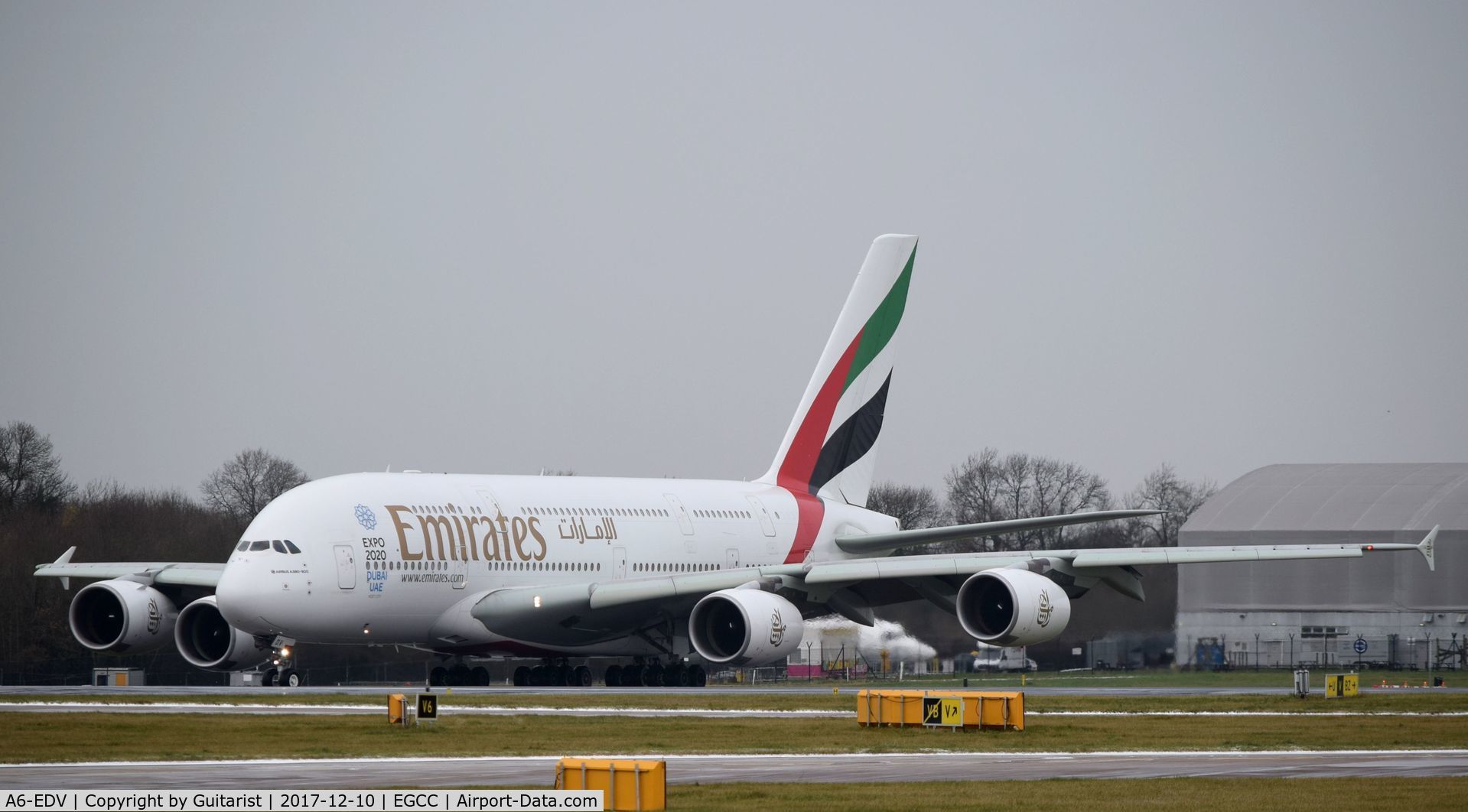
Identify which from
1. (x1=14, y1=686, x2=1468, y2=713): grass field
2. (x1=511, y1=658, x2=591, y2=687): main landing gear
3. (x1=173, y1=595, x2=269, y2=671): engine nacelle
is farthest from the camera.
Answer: (x1=511, y1=658, x2=591, y2=687): main landing gear

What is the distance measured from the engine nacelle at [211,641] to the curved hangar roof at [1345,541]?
3389 centimetres

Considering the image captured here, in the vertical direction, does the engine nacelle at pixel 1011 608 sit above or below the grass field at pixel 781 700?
above

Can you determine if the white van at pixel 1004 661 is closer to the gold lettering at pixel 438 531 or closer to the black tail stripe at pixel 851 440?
the black tail stripe at pixel 851 440

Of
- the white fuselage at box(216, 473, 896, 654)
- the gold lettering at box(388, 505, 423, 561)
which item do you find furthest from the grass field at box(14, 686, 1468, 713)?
the gold lettering at box(388, 505, 423, 561)

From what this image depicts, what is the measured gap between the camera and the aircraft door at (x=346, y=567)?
3944 cm

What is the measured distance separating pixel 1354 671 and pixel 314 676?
27950mm

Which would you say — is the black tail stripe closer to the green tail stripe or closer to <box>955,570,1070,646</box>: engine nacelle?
the green tail stripe

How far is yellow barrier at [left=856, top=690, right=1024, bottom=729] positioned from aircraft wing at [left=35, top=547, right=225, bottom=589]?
1670 centimetres

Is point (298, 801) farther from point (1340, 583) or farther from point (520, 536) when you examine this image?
point (1340, 583)

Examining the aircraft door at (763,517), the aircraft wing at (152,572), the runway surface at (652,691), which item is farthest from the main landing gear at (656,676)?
the aircraft wing at (152,572)

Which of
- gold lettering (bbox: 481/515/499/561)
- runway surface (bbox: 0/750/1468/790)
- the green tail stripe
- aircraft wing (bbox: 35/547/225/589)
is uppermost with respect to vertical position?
the green tail stripe

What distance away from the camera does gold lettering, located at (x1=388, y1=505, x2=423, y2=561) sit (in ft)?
133

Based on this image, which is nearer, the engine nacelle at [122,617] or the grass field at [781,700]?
the grass field at [781,700]

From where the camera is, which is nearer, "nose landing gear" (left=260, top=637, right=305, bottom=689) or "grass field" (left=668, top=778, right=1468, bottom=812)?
"grass field" (left=668, top=778, right=1468, bottom=812)
